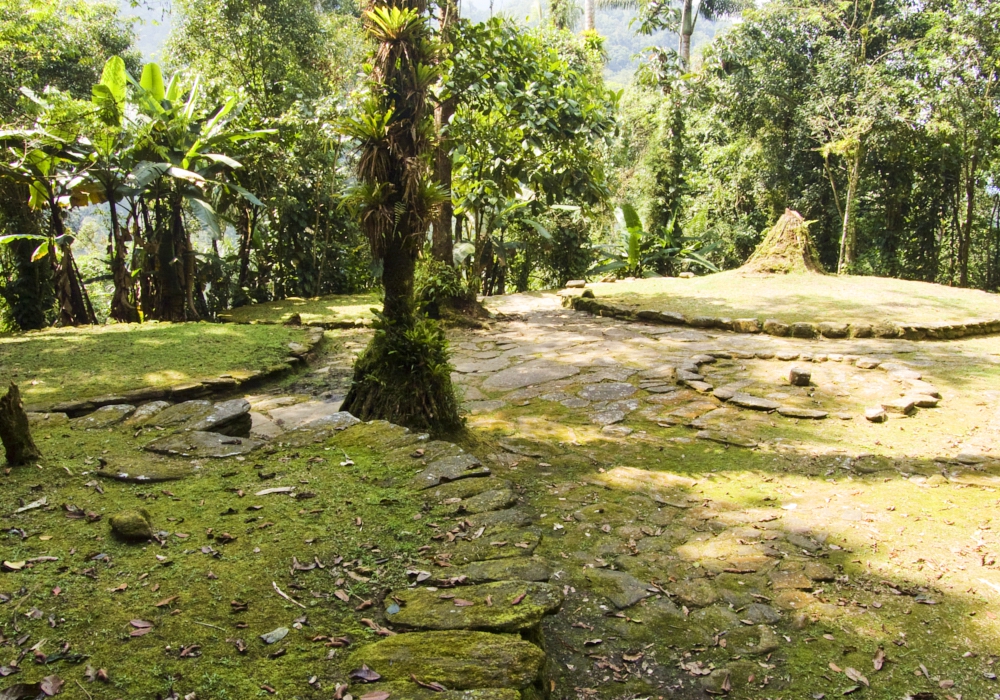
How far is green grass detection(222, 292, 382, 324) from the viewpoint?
8.14 meters

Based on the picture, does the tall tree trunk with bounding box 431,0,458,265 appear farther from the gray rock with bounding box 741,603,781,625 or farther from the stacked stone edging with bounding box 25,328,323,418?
the gray rock with bounding box 741,603,781,625

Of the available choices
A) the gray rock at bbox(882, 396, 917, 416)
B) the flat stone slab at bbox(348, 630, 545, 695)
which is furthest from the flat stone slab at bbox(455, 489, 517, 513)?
the gray rock at bbox(882, 396, 917, 416)

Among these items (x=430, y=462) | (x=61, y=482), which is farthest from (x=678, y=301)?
(x=61, y=482)

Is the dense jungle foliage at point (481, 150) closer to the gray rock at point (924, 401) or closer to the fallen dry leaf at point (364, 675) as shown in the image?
the fallen dry leaf at point (364, 675)

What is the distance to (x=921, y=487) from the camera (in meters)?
3.81

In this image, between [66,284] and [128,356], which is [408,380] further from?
[66,284]

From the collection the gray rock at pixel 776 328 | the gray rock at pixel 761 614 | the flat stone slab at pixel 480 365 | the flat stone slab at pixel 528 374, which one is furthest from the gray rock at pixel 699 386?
the gray rock at pixel 761 614

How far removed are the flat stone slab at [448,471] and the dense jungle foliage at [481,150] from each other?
4.81ft

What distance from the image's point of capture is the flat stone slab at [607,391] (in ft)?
18.0

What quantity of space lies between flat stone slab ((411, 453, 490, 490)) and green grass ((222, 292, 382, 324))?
4.31m

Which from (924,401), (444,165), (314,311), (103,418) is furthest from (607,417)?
(314,311)

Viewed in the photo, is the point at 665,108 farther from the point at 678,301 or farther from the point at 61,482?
the point at 61,482

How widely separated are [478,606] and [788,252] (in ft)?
35.9

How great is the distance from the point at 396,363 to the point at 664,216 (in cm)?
1191
